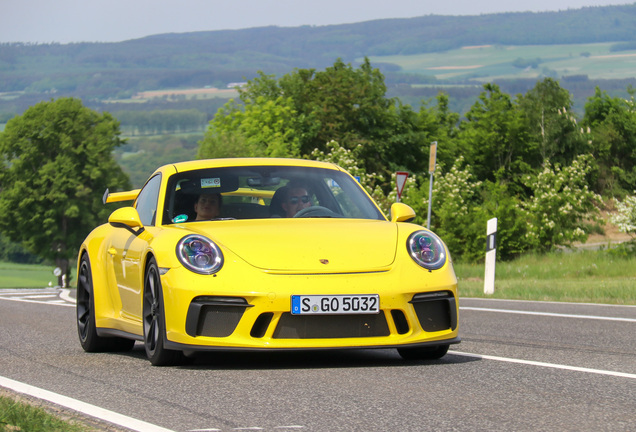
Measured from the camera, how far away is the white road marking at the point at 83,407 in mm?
4691

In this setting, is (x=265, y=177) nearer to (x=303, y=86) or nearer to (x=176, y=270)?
(x=176, y=270)

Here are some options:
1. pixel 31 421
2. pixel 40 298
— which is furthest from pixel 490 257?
pixel 40 298

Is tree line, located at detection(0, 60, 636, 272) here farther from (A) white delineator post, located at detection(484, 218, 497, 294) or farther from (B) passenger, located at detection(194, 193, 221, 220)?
(B) passenger, located at detection(194, 193, 221, 220)

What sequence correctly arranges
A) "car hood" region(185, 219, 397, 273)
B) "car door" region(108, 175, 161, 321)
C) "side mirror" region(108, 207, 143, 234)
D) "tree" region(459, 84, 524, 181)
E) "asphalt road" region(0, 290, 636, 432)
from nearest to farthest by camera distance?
1. "asphalt road" region(0, 290, 636, 432)
2. "car hood" region(185, 219, 397, 273)
3. "car door" region(108, 175, 161, 321)
4. "side mirror" region(108, 207, 143, 234)
5. "tree" region(459, 84, 524, 181)

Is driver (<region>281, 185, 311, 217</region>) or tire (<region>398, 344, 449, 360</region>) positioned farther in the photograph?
driver (<region>281, 185, 311, 217</region>)

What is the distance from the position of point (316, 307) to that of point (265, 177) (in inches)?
68.7

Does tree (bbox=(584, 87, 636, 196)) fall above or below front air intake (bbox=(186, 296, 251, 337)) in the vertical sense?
below

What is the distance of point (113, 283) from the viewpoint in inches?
321

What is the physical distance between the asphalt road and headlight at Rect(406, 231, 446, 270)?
645mm

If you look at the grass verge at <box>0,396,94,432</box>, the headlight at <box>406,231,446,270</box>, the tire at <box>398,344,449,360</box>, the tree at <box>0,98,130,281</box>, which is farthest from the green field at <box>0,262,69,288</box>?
the grass verge at <box>0,396,94,432</box>

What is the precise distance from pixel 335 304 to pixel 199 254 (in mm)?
898

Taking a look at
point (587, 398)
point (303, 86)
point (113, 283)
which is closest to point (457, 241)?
point (113, 283)

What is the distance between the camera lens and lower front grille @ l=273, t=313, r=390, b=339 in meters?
6.41

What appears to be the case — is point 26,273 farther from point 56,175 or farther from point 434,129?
point 434,129
